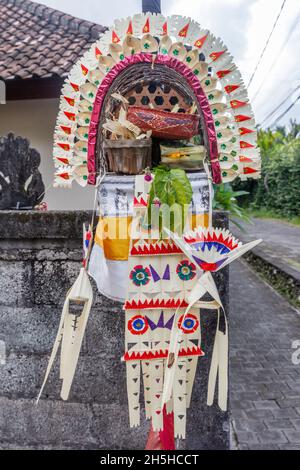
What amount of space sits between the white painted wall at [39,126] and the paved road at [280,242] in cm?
287

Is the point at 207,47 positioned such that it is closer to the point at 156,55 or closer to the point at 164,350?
the point at 156,55

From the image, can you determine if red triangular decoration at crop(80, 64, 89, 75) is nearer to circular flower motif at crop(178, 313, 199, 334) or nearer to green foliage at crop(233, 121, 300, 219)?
circular flower motif at crop(178, 313, 199, 334)

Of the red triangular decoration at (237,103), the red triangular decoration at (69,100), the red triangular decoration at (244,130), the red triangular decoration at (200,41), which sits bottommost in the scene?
the red triangular decoration at (244,130)

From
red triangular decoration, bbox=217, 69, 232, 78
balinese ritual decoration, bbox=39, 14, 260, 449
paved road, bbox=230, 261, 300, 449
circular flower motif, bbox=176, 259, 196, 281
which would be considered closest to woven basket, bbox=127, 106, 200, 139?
balinese ritual decoration, bbox=39, 14, 260, 449

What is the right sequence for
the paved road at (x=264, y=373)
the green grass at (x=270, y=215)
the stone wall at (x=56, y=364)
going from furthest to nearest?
the green grass at (x=270, y=215)
the paved road at (x=264, y=373)
the stone wall at (x=56, y=364)

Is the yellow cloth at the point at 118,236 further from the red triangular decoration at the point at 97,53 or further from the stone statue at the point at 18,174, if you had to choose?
the stone statue at the point at 18,174

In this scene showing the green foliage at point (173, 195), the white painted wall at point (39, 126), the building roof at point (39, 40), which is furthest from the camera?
the white painted wall at point (39, 126)

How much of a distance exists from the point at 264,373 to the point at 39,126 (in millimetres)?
4404

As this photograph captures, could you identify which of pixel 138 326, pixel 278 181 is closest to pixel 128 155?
pixel 138 326

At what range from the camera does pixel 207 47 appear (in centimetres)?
191

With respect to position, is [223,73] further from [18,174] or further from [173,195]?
[18,174]

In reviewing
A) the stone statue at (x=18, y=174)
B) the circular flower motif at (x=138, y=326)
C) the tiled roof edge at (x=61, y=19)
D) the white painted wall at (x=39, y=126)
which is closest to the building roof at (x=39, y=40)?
the tiled roof edge at (x=61, y=19)

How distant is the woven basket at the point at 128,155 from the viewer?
1920 millimetres
